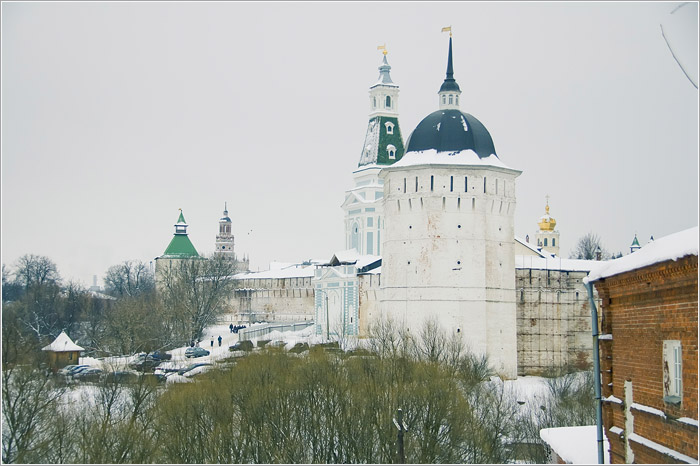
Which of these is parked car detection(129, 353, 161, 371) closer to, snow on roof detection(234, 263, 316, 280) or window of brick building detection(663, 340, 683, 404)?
snow on roof detection(234, 263, 316, 280)

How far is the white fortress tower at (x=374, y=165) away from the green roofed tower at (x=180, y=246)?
1670 cm

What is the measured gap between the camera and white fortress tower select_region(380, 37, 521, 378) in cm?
3966

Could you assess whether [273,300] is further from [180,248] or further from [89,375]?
[89,375]

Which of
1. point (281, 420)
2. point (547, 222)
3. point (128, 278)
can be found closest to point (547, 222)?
point (547, 222)

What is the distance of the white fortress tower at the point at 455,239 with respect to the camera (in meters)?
39.7

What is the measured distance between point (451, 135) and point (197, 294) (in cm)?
1800

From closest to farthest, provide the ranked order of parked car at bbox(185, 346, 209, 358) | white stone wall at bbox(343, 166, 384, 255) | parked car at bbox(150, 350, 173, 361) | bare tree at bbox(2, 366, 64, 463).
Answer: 1. bare tree at bbox(2, 366, 64, 463)
2. parked car at bbox(150, 350, 173, 361)
3. parked car at bbox(185, 346, 209, 358)
4. white stone wall at bbox(343, 166, 384, 255)

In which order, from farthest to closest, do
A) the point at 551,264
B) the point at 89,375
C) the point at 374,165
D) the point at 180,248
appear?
the point at 180,248
the point at 374,165
the point at 551,264
the point at 89,375

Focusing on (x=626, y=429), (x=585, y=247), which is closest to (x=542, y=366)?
(x=626, y=429)

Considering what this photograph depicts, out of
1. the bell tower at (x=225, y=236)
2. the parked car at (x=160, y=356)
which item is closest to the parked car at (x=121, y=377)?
the parked car at (x=160, y=356)

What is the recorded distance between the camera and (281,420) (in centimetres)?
2141

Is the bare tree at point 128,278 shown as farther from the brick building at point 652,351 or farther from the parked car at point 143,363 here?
the brick building at point 652,351

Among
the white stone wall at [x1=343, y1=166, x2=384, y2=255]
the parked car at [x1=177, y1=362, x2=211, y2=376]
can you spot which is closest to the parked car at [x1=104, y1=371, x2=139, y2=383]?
the parked car at [x1=177, y1=362, x2=211, y2=376]

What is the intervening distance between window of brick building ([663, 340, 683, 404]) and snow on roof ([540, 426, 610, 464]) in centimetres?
195
